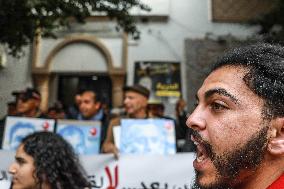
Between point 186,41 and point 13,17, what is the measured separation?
26.0ft

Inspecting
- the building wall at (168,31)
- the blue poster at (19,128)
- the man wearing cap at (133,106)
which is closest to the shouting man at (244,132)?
the man wearing cap at (133,106)

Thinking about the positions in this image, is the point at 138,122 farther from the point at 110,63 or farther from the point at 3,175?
the point at 110,63

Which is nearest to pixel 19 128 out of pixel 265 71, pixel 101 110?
pixel 101 110

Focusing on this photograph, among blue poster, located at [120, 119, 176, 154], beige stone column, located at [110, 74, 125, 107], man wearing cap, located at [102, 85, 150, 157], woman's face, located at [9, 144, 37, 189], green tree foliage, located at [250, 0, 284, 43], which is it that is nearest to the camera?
woman's face, located at [9, 144, 37, 189]

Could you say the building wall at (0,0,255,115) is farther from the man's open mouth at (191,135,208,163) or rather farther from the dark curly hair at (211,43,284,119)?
the man's open mouth at (191,135,208,163)

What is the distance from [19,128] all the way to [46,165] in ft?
5.97

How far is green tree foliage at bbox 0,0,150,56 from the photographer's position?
516 centimetres

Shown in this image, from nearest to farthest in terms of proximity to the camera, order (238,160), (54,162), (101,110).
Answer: (238,160), (54,162), (101,110)

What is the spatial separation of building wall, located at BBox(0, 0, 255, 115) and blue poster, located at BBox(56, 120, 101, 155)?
7.61m

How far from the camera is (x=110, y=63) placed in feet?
41.6

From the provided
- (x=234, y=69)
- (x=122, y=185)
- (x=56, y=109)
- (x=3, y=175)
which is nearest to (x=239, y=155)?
(x=234, y=69)

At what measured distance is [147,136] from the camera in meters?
4.58

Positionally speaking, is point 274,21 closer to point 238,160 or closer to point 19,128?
point 19,128

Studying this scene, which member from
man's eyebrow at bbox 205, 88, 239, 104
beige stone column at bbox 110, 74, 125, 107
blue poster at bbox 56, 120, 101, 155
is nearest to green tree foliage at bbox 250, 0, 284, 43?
beige stone column at bbox 110, 74, 125, 107
